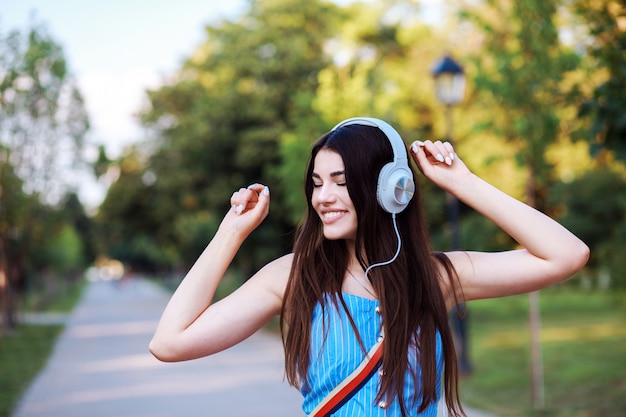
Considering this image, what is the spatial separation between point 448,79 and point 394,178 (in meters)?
10.4

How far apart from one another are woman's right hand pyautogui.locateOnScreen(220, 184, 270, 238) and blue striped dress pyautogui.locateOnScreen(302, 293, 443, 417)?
0.28 m

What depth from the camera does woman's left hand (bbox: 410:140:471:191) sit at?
2326 mm

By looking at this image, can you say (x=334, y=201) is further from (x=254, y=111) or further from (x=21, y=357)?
(x=254, y=111)

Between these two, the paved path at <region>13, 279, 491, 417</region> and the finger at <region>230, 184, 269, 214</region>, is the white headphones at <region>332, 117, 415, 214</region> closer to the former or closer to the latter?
the finger at <region>230, 184, 269, 214</region>

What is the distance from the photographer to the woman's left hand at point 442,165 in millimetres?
2326

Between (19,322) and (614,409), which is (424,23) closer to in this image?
(19,322)

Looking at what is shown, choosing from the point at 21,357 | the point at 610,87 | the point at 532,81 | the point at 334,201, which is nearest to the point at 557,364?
the point at 532,81

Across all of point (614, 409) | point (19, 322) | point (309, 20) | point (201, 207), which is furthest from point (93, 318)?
point (614, 409)

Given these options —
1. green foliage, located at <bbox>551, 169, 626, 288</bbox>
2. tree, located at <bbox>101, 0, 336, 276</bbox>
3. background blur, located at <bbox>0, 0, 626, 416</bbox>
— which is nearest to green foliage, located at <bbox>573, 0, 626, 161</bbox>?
background blur, located at <bbox>0, 0, 626, 416</bbox>

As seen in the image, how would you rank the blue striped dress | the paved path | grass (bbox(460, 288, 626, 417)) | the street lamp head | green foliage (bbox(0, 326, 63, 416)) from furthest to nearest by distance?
the street lamp head < green foliage (bbox(0, 326, 63, 416)) < the paved path < grass (bbox(460, 288, 626, 417)) < the blue striped dress

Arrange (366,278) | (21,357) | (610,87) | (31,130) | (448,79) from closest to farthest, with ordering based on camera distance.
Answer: (366,278), (610,87), (448,79), (21,357), (31,130)

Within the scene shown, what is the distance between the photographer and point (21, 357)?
1642 cm

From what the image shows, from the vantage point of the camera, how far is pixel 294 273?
7.57 ft

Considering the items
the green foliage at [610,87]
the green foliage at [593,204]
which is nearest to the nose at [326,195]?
the green foliage at [610,87]
